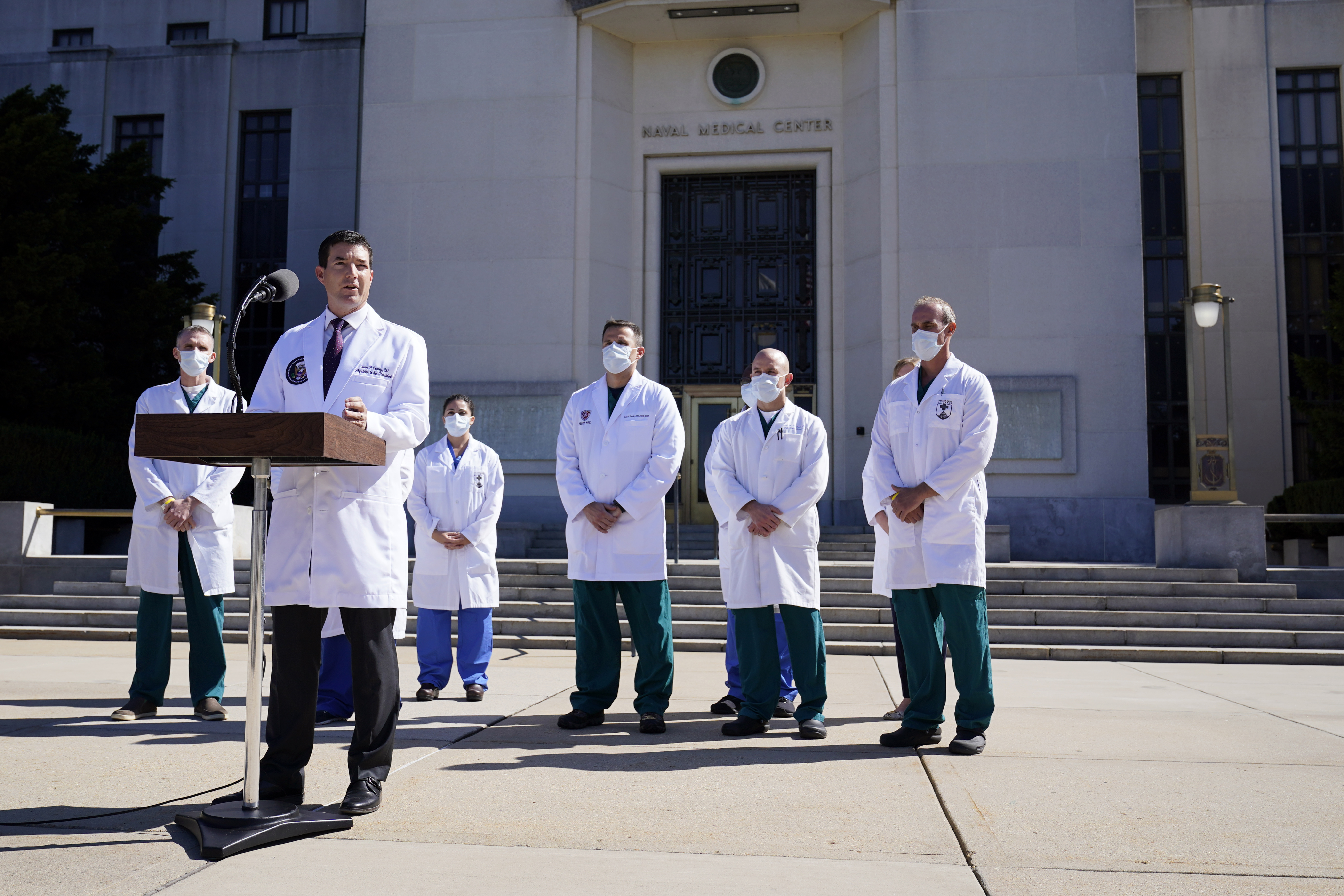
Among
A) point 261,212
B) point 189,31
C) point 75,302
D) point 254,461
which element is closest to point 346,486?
point 254,461

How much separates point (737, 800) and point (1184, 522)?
11363mm

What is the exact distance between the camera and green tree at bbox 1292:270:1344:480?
20609mm

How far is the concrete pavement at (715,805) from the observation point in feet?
10.7

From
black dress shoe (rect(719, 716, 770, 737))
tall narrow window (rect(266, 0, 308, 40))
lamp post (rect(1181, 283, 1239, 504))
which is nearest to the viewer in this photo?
black dress shoe (rect(719, 716, 770, 737))

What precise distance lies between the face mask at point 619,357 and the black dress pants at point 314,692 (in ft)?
8.12

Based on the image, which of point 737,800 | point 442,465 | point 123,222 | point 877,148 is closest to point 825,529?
point 877,148

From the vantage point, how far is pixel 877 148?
19.6 m

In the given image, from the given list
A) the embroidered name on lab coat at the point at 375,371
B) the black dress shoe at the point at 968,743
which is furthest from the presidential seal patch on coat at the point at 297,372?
the black dress shoe at the point at 968,743

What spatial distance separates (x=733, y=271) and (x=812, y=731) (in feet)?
52.5

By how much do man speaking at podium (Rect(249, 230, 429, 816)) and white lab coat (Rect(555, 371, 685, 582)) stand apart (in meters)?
1.86

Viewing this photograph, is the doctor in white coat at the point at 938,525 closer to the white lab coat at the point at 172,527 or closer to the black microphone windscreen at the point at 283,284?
the black microphone windscreen at the point at 283,284

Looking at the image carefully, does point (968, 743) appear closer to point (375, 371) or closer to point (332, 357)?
point (375, 371)

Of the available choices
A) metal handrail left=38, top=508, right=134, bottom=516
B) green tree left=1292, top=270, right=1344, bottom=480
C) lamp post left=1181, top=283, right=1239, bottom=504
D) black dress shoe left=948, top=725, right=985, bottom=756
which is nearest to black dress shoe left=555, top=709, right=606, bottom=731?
black dress shoe left=948, top=725, right=985, bottom=756

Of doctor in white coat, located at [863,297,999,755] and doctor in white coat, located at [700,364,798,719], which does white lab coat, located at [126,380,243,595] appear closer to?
doctor in white coat, located at [700,364,798,719]
